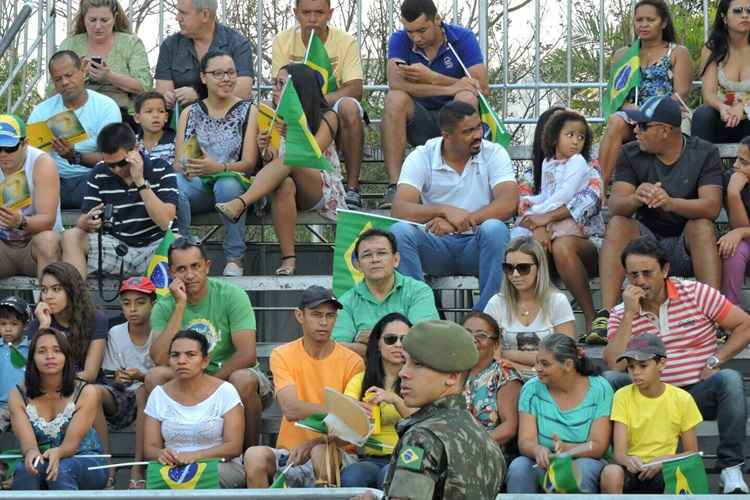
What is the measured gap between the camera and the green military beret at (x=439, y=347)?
5.75 metres

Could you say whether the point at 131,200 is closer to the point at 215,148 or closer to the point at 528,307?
the point at 215,148

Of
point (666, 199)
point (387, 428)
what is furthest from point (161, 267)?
point (666, 199)

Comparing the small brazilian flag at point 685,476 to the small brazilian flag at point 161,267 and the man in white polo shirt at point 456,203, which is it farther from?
the small brazilian flag at point 161,267

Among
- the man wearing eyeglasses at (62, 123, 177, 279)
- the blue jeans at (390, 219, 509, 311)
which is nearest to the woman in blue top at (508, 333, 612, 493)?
the blue jeans at (390, 219, 509, 311)

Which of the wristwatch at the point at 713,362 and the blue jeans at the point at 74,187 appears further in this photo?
the blue jeans at the point at 74,187

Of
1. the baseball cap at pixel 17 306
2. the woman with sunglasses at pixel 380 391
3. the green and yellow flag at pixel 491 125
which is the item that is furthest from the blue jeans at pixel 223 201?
the woman with sunglasses at pixel 380 391

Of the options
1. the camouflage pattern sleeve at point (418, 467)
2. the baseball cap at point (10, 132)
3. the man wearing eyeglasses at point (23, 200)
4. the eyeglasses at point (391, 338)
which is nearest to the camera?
the camouflage pattern sleeve at point (418, 467)

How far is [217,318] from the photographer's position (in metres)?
9.77

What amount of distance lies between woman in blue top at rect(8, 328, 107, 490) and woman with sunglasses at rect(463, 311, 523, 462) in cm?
191

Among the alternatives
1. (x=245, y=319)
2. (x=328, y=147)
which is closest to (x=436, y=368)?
(x=245, y=319)

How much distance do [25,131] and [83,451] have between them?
8.48ft

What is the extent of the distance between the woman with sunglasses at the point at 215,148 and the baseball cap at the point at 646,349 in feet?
9.70

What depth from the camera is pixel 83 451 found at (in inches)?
360

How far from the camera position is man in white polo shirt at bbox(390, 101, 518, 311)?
10.2m
